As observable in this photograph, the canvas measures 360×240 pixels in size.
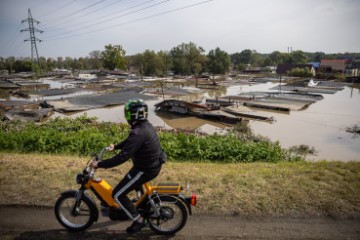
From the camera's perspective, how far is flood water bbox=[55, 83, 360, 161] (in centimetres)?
1778

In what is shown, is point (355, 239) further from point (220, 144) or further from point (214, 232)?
point (220, 144)

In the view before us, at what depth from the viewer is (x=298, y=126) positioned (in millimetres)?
24125

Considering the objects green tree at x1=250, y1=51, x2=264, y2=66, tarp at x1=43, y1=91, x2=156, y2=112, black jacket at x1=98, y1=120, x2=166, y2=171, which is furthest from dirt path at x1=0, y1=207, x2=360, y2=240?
green tree at x1=250, y1=51, x2=264, y2=66

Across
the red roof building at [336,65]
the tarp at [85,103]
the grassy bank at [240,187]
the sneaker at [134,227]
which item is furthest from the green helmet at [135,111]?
the red roof building at [336,65]

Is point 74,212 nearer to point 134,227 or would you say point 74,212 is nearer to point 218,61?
point 134,227

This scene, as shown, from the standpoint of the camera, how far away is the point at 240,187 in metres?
6.20

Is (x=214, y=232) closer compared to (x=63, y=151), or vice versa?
(x=214, y=232)

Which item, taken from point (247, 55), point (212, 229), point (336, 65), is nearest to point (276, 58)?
point (247, 55)

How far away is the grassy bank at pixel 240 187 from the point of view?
212 inches

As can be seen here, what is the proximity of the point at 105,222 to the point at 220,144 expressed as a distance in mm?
7297

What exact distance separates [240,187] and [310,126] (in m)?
21.2

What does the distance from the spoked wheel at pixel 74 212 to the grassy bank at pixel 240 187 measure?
1.15 m

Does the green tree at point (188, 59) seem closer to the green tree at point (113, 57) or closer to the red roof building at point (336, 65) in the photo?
the green tree at point (113, 57)

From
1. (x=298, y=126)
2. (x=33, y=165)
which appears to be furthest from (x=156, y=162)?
(x=298, y=126)
